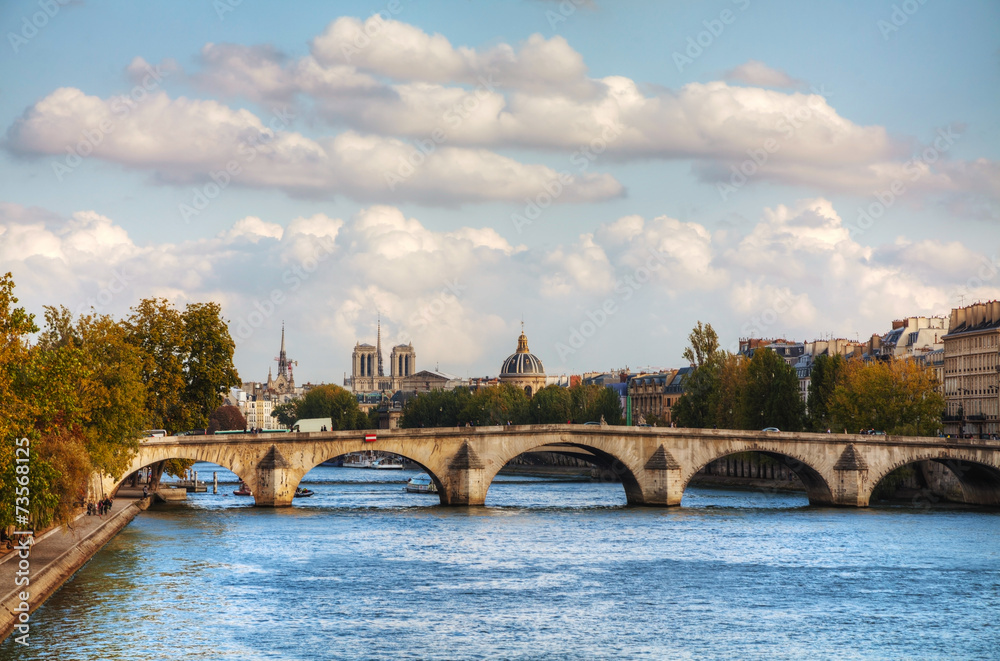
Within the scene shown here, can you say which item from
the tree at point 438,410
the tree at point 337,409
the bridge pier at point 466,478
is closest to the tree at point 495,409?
the tree at point 438,410

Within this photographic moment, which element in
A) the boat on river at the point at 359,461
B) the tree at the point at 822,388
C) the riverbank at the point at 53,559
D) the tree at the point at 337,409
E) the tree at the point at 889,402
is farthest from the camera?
the tree at the point at 337,409

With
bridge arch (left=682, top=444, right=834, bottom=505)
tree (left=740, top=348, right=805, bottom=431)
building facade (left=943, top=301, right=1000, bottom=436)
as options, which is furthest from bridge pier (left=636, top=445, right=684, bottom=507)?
building facade (left=943, top=301, right=1000, bottom=436)

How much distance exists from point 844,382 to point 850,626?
55.7 m

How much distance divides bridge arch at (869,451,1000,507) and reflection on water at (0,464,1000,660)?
251 inches

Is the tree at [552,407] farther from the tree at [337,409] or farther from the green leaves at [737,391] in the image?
the tree at [337,409]

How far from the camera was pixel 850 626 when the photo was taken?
3862cm

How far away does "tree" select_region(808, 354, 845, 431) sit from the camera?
3676 inches

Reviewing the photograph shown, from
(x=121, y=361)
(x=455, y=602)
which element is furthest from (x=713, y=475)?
(x=455, y=602)

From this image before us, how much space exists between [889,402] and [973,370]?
1421 cm

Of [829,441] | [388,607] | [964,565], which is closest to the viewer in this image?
[388,607]

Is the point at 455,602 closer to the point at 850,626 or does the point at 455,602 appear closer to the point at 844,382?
the point at 850,626

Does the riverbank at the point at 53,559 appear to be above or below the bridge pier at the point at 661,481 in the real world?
below

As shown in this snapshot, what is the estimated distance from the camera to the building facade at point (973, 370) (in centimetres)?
9431

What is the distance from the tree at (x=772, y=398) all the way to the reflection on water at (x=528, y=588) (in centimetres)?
2498
